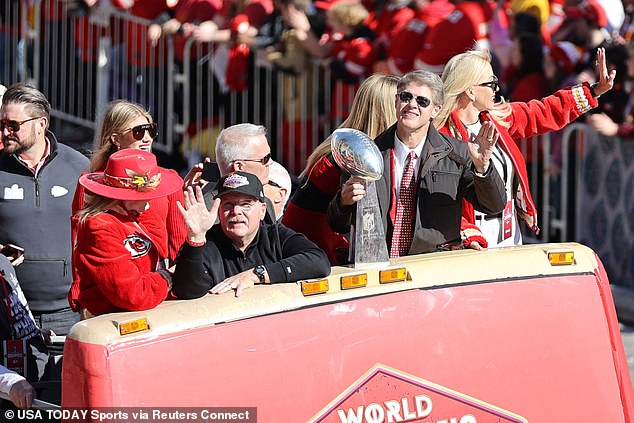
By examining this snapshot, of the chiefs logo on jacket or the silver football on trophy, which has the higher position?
the silver football on trophy

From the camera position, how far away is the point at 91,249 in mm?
4574

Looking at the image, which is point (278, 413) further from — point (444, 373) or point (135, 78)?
point (135, 78)

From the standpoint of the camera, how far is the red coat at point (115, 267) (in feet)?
14.4

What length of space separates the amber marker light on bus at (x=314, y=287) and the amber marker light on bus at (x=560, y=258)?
92cm

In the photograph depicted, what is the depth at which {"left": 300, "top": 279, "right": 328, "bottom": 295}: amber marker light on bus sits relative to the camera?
4434 mm

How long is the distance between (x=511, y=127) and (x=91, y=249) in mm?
2516

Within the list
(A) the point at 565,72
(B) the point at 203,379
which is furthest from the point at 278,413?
(A) the point at 565,72

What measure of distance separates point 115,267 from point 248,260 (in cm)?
56

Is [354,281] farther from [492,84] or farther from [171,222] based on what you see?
[492,84]

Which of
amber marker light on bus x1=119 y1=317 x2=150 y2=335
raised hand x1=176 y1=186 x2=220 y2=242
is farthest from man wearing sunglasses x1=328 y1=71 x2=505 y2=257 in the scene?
amber marker light on bus x1=119 y1=317 x2=150 y2=335

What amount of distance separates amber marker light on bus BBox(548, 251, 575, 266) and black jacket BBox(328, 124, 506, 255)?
1.79 feet

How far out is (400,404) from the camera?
4.50m

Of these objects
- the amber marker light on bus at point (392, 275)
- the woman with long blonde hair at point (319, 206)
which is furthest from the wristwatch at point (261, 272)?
the woman with long blonde hair at point (319, 206)

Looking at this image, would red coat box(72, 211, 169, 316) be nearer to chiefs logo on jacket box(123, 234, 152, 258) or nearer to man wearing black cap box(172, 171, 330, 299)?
chiefs logo on jacket box(123, 234, 152, 258)
